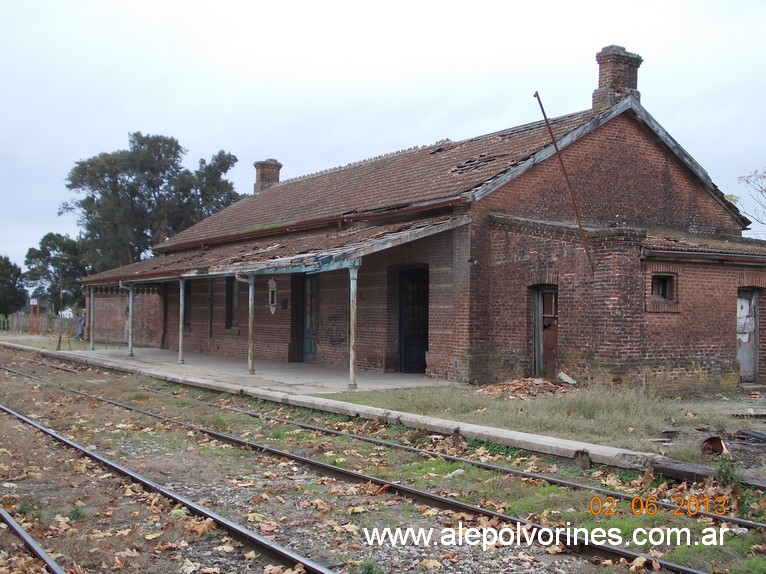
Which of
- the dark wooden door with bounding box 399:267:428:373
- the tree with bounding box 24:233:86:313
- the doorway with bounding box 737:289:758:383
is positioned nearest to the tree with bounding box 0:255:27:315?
the tree with bounding box 24:233:86:313

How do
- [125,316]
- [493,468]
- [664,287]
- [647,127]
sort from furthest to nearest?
1. [125,316]
2. [647,127]
3. [664,287]
4. [493,468]

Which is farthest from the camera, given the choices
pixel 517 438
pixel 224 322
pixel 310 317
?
pixel 224 322

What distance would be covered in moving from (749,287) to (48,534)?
13954mm

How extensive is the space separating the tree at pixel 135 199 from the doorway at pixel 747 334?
149 ft

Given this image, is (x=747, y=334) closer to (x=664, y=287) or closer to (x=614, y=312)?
(x=664, y=287)

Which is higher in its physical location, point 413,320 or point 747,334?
point 413,320

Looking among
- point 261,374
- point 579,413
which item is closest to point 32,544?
point 579,413

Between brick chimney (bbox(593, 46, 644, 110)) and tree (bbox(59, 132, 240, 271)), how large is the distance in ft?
138

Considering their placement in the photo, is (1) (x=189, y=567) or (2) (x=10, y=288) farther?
(2) (x=10, y=288)

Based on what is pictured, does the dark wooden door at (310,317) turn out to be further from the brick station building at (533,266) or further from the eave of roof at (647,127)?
A: the eave of roof at (647,127)

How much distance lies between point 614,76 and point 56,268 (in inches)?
2366

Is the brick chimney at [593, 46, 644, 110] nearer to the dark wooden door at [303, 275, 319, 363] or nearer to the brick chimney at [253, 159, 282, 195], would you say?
the dark wooden door at [303, 275, 319, 363]

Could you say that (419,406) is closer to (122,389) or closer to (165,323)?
(122,389)

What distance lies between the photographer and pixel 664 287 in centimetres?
1402
